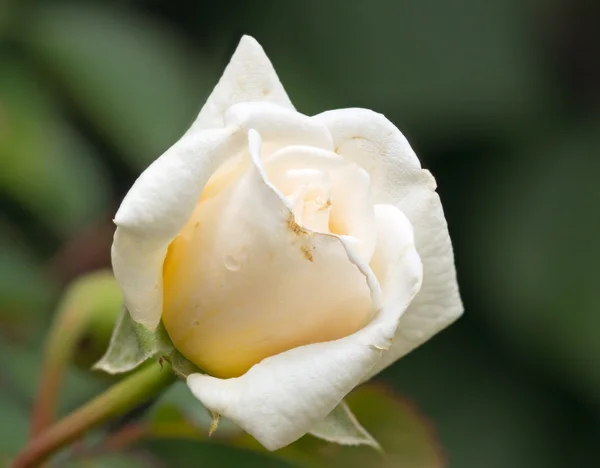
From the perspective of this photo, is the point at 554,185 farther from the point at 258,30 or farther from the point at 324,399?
the point at 324,399

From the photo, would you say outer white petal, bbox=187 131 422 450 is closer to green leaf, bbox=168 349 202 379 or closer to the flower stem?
green leaf, bbox=168 349 202 379

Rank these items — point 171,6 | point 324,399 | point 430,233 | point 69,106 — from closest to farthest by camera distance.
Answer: point 324,399 < point 430,233 < point 69,106 < point 171,6

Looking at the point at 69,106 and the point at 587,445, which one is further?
the point at 587,445

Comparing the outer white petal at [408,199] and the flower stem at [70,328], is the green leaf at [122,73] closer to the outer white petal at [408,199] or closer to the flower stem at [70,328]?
the flower stem at [70,328]

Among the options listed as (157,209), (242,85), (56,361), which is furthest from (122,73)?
(157,209)

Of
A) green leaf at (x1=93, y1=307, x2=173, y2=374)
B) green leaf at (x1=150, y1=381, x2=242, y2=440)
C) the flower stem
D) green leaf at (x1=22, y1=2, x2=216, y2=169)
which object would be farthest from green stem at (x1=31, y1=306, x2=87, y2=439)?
green leaf at (x1=22, y1=2, x2=216, y2=169)

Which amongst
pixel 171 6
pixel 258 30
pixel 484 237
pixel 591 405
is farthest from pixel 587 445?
pixel 171 6

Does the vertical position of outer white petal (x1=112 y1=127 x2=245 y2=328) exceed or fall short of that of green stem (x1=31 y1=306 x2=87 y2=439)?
it exceeds it
